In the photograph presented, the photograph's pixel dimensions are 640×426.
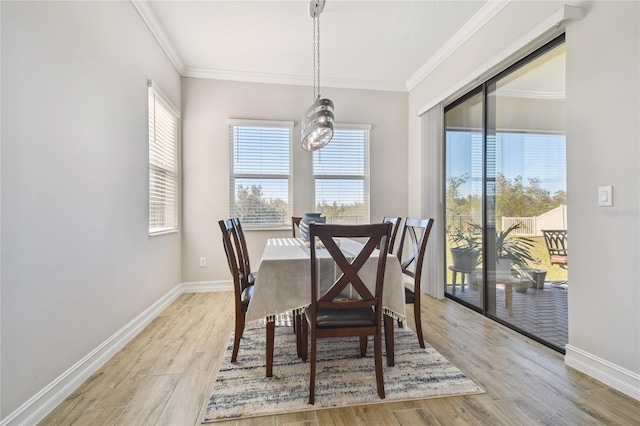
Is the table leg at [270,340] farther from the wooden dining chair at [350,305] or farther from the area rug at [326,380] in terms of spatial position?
the wooden dining chair at [350,305]

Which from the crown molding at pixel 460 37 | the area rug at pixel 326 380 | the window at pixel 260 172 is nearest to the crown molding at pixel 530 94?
the crown molding at pixel 460 37

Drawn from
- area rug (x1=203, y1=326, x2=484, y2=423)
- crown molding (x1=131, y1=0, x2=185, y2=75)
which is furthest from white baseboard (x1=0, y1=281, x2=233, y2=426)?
crown molding (x1=131, y1=0, x2=185, y2=75)

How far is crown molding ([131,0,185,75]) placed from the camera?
255 cm

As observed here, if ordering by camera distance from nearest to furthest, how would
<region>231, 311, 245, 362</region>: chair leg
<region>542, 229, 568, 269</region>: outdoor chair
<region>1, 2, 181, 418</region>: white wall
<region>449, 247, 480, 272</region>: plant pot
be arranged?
<region>1, 2, 181, 418</region>: white wall, <region>231, 311, 245, 362</region>: chair leg, <region>542, 229, 568, 269</region>: outdoor chair, <region>449, 247, 480, 272</region>: plant pot

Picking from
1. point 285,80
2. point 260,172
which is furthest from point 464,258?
point 285,80

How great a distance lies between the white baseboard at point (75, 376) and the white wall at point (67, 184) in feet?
0.13

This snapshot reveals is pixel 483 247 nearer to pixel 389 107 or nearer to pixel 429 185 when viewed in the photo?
pixel 429 185

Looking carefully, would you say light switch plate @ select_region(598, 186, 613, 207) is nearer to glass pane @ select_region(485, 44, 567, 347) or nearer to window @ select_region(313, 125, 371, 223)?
glass pane @ select_region(485, 44, 567, 347)

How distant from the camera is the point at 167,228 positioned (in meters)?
3.34

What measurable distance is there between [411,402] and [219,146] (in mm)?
3497

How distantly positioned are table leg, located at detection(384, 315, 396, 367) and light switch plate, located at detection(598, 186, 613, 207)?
1471mm

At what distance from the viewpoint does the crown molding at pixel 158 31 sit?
2.55 metres

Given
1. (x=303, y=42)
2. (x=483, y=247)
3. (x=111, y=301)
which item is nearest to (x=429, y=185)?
(x=483, y=247)

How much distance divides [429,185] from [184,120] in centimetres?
325
